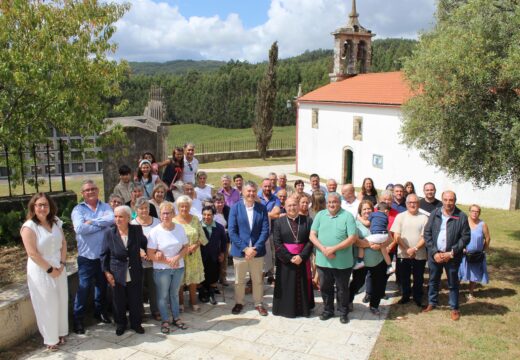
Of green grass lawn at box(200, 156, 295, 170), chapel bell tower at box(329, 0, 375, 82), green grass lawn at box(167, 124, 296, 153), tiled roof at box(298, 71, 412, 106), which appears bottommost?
green grass lawn at box(200, 156, 295, 170)

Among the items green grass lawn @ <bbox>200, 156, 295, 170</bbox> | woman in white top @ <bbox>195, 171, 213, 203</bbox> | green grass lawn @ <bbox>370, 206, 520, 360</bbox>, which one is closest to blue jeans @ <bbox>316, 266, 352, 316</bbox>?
green grass lawn @ <bbox>370, 206, 520, 360</bbox>

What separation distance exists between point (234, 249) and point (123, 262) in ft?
5.14

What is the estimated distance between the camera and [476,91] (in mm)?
7738

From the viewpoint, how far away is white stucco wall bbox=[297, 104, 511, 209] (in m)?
19.0

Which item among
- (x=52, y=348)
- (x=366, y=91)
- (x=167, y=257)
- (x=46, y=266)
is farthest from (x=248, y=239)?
(x=366, y=91)

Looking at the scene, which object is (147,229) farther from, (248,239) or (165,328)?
(248,239)

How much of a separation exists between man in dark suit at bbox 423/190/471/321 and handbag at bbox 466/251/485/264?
73 centimetres

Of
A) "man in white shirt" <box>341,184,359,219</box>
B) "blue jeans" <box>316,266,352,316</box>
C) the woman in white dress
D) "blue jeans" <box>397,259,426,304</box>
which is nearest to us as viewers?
the woman in white dress

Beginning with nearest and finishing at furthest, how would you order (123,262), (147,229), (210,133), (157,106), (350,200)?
(123,262) < (147,229) < (350,200) < (157,106) < (210,133)

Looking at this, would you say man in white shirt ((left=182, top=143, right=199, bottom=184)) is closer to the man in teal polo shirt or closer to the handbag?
the man in teal polo shirt

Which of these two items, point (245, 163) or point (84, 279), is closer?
point (84, 279)

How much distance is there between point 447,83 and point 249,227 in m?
4.66

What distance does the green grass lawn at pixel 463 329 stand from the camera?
521 centimetres

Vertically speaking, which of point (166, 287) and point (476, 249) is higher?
point (476, 249)
